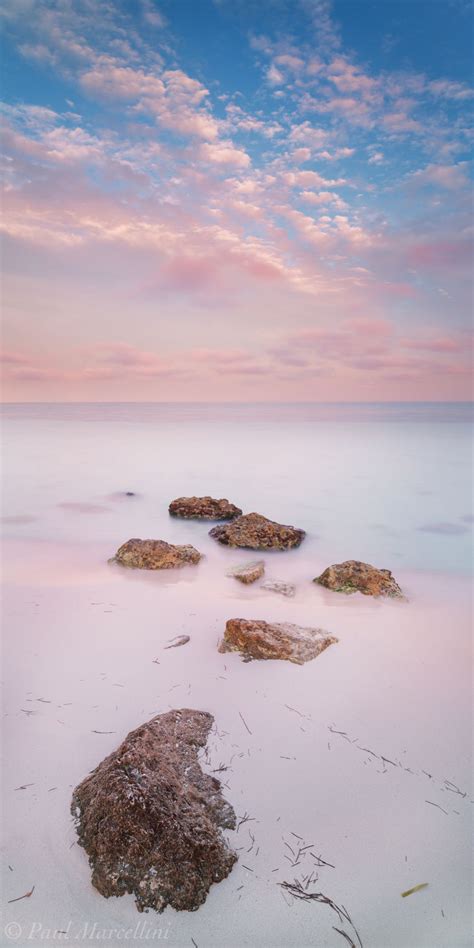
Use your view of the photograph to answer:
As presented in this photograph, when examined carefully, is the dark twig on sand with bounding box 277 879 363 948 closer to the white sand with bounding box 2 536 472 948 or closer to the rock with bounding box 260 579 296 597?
the white sand with bounding box 2 536 472 948

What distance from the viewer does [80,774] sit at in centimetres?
234

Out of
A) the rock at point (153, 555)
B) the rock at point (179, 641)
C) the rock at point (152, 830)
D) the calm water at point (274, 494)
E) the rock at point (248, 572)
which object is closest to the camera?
the rock at point (152, 830)

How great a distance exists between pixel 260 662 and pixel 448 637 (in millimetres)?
1685

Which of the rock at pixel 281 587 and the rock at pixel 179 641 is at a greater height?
the rock at pixel 179 641

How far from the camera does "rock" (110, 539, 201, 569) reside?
16.4 feet

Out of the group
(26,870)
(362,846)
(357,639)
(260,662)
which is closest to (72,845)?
(26,870)

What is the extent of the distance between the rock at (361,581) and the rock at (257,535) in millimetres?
1233

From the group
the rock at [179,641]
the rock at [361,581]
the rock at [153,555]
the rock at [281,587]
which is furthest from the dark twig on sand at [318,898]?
the rock at [153,555]

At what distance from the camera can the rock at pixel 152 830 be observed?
1.77m

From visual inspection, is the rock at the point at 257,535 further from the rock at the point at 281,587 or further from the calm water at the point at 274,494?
the rock at the point at 281,587

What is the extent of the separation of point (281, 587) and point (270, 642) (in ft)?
4.25

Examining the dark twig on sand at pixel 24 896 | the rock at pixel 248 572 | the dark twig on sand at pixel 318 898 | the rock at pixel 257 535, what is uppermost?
the rock at pixel 257 535

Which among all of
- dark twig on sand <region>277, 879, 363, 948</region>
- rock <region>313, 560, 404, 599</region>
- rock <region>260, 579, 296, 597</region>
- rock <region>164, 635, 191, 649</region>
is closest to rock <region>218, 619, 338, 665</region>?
rock <region>164, 635, 191, 649</region>

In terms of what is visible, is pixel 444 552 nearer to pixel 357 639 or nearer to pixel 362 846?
Answer: pixel 357 639
